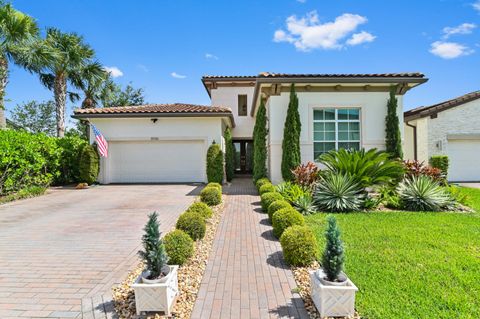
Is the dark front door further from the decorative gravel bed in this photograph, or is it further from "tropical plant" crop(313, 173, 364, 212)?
the decorative gravel bed

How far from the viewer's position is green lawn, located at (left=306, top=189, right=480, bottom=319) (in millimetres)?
3359

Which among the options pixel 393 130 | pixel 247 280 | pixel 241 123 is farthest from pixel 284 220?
pixel 241 123

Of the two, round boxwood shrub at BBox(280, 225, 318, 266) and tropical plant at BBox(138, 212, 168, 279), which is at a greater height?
tropical plant at BBox(138, 212, 168, 279)

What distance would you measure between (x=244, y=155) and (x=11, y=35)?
16.5 m

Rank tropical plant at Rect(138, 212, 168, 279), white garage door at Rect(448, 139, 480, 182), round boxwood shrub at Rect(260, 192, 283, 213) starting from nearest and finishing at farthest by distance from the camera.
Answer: tropical plant at Rect(138, 212, 168, 279) → round boxwood shrub at Rect(260, 192, 283, 213) → white garage door at Rect(448, 139, 480, 182)

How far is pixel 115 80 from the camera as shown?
30.7 metres

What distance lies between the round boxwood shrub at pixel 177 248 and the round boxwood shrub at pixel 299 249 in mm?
1650

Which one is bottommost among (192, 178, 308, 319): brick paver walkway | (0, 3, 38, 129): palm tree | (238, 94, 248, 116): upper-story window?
(192, 178, 308, 319): brick paver walkway

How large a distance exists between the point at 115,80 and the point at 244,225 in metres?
28.8

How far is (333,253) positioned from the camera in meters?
3.33

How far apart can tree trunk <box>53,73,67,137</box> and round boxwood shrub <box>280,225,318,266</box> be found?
20636 mm

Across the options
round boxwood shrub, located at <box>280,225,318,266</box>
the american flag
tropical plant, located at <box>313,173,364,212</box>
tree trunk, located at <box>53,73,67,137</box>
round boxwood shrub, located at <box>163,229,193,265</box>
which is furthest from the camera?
tree trunk, located at <box>53,73,67,137</box>

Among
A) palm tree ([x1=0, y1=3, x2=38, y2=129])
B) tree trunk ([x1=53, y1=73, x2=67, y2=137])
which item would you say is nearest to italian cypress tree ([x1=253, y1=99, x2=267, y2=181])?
palm tree ([x1=0, y1=3, x2=38, y2=129])

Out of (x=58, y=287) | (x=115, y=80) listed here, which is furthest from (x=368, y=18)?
(x=115, y=80)
